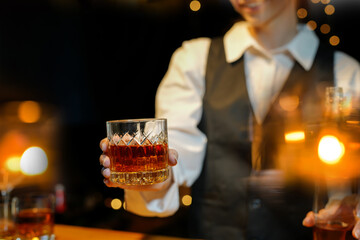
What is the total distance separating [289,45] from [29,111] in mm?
1863

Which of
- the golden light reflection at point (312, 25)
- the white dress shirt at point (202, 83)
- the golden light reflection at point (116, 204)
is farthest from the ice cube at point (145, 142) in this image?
the golden light reflection at point (116, 204)

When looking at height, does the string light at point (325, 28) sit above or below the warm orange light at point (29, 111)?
above

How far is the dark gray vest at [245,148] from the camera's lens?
1643 millimetres

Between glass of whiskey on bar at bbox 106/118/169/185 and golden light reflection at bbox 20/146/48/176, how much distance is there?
74.7 inches

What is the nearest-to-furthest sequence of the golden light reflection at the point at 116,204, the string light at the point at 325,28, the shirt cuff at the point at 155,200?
1. the shirt cuff at the point at 155,200
2. the string light at the point at 325,28
3. the golden light reflection at the point at 116,204

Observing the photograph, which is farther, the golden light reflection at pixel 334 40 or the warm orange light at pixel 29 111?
the warm orange light at pixel 29 111

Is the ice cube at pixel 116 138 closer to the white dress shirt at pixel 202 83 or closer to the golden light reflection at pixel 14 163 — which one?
the white dress shirt at pixel 202 83

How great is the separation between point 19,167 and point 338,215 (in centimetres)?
231

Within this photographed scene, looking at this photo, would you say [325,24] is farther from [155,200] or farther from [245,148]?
[155,200]

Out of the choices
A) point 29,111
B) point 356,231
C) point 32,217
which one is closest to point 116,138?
point 32,217

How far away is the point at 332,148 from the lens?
4.20 feet

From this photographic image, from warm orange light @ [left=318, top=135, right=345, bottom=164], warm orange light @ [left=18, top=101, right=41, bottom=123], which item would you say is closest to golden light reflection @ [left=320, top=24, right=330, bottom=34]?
warm orange light @ [left=318, top=135, right=345, bottom=164]

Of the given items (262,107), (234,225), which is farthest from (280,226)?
(262,107)

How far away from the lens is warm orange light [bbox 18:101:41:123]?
2.74 m
